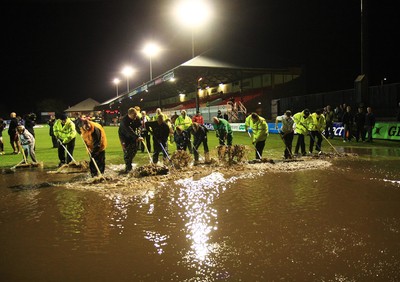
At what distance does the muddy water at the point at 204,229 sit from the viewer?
357 cm

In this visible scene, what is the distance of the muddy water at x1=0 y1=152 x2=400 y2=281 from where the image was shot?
11.7ft

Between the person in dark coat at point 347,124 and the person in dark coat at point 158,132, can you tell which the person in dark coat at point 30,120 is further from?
the person in dark coat at point 347,124

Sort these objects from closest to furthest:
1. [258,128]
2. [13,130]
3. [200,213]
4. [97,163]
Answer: [200,213] < [97,163] < [258,128] < [13,130]

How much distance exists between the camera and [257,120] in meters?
11.1

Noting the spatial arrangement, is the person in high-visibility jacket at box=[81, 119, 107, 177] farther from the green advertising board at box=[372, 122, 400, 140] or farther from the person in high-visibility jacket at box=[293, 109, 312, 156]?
the green advertising board at box=[372, 122, 400, 140]

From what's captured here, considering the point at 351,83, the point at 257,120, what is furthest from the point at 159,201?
the point at 351,83

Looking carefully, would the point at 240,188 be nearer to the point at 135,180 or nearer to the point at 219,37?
the point at 135,180

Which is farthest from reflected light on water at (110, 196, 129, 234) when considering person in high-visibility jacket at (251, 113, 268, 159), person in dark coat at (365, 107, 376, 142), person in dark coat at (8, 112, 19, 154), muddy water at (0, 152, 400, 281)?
person in dark coat at (365, 107, 376, 142)

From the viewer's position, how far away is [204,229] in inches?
190

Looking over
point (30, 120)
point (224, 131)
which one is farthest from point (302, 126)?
point (30, 120)

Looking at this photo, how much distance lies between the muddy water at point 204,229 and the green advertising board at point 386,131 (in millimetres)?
9909

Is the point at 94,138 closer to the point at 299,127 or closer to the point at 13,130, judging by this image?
the point at 299,127

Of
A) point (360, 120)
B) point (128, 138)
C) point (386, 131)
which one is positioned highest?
point (360, 120)

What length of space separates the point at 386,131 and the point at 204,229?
15.7 meters
